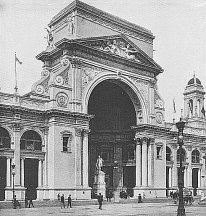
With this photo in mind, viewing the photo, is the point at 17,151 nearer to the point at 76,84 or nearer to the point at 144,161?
the point at 76,84

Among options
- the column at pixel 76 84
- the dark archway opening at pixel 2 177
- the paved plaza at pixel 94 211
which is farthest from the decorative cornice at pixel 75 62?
the paved plaza at pixel 94 211

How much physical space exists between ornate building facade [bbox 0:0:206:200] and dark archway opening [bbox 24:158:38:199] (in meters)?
0.09

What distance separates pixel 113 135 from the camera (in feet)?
159

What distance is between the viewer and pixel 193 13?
19797mm

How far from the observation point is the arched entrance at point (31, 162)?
37375mm

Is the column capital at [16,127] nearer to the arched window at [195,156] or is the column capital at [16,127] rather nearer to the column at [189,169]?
the column at [189,169]

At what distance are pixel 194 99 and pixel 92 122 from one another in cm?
1892

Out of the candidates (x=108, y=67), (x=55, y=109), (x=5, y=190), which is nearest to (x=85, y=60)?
(x=108, y=67)

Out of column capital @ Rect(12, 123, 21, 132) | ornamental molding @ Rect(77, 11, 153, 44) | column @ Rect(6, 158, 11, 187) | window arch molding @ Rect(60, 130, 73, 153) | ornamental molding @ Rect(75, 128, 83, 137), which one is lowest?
column @ Rect(6, 158, 11, 187)

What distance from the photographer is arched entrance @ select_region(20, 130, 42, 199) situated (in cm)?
3738

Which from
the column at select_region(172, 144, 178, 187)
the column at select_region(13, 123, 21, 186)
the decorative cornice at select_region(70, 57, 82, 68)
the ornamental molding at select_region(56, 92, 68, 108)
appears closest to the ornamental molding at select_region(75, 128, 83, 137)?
the ornamental molding at select_region(56, 92, 68, 108)

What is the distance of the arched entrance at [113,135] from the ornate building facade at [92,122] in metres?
0.12

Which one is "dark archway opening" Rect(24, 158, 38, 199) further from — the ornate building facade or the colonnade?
the colonnade

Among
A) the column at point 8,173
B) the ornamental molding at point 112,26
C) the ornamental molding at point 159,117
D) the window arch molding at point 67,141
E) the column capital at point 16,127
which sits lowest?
the column at point 8,173
